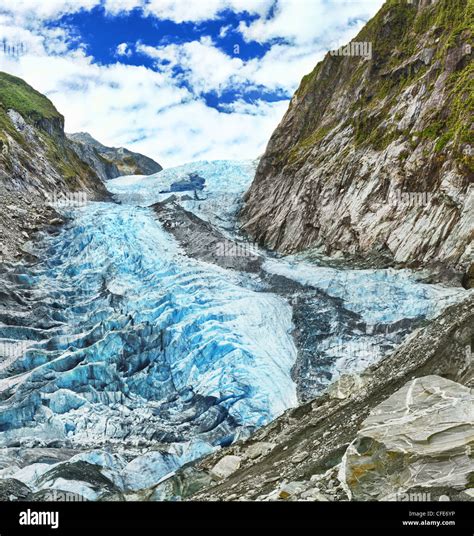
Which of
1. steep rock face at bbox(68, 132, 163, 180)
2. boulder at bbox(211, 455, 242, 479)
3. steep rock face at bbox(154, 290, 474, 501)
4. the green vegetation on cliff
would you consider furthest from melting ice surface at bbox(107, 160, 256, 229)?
boulder at bbox(211, 455, 242, 479)

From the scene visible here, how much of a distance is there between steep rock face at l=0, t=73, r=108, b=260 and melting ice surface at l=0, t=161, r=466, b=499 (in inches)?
128

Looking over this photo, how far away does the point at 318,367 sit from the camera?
2311 cm

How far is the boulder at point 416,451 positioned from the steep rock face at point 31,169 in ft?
88.7

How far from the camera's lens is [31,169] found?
154ft

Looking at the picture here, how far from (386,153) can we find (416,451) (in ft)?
85.3

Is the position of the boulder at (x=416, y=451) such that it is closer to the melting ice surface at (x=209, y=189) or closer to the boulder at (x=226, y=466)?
the boulder at (x=226, y=466)

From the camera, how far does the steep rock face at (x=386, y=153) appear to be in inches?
1083

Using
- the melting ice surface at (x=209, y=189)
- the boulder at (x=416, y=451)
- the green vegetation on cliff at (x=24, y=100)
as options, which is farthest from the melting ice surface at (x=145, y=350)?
the green vegetation on cliff at (x=24, y=100)

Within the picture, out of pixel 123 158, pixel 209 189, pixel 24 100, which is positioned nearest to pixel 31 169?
pixel 24 100

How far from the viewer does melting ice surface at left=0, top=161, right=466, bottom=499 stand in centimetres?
1936

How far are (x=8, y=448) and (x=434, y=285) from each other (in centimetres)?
1824

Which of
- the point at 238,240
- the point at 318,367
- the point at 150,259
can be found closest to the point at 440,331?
the point at 318,367

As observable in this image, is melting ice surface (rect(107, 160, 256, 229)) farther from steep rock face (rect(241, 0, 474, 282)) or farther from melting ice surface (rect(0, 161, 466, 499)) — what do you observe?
melting ice surface (rect(0, 161, 466, 499))
